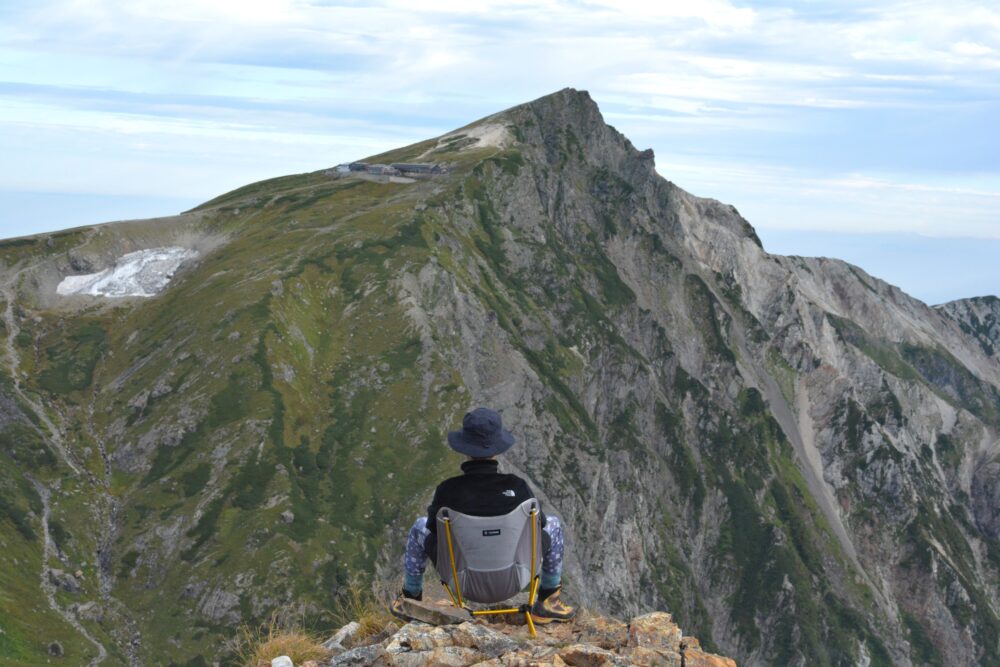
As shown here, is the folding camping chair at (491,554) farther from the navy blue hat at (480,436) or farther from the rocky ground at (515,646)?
the navy blue hat at (480,436)

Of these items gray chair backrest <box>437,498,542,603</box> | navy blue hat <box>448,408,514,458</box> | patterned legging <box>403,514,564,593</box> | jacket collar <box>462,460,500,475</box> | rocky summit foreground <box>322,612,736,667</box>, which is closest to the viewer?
rocky summit foreground <box>322,612,736,667</box>

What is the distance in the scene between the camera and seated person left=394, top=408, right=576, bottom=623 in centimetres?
1531

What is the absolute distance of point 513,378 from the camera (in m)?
190

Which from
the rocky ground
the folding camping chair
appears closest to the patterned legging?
the folding camping chair

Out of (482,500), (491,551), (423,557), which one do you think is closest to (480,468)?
(482,500)

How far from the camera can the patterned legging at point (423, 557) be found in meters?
15.8

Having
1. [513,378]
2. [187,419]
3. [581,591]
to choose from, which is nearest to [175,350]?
[187,419]

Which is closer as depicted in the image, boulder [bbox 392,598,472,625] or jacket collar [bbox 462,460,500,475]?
boulder [bbox 392,598,472,625]

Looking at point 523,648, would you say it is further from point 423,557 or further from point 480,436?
point 480,436

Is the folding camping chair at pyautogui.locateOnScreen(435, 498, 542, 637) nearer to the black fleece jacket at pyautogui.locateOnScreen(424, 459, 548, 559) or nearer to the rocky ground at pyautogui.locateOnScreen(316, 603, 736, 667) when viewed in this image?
the black fleece jacket at pyautogui.locateOnScreen(424, 459, 548, 559)

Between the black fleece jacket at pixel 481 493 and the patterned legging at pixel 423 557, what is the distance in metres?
0.30

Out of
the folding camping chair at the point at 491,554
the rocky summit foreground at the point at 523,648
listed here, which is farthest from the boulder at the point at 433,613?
the folding camping chair at the point at 491,554

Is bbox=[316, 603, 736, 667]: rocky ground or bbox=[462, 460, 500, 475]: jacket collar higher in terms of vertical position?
bbox=[462, 460, 500, 475]: jacket collar

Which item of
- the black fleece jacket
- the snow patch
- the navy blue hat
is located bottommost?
the black fleece jacket
